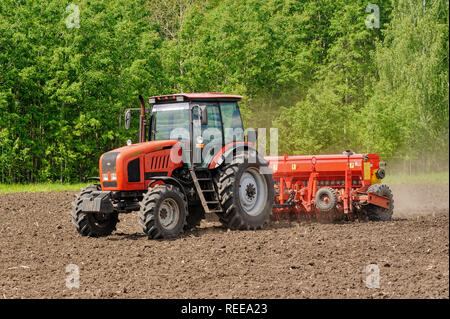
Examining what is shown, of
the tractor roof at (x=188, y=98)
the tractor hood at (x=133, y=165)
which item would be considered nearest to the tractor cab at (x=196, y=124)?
the tractor roof at (x=188, y=98)

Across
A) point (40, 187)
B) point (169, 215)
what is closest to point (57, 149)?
point (40, 187)

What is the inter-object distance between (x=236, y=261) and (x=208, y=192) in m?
3.32

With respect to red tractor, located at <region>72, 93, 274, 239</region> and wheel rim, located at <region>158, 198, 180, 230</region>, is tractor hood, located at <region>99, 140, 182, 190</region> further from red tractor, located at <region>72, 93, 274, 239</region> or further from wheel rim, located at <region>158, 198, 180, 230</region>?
wheel rim, located at <region>158, 198, 180, 230</region>

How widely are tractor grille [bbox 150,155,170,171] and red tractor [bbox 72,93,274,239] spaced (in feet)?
0.06

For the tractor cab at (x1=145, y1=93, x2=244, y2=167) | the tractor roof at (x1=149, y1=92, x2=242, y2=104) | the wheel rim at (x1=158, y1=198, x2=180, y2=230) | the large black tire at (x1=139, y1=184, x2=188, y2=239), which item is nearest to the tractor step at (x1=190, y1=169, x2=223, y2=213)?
the tractor cab at (x1=145, y1=93, x2=244, y2=167)

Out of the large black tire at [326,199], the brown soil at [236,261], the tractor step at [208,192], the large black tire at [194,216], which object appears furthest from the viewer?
the large black tire at [326,199]

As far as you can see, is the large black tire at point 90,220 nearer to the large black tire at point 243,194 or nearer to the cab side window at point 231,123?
the large black tire at point 243,194

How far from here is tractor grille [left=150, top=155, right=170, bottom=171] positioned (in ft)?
36.5

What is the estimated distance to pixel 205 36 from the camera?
34.2 metres

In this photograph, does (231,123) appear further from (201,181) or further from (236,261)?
(236,261)

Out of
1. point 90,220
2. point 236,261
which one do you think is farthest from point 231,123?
point 236,261

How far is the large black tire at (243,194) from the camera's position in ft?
37.5

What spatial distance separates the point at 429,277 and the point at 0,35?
81.0ft

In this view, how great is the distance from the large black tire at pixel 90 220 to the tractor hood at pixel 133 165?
450 millimetres
